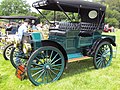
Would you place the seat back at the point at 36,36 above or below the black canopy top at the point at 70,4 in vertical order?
below

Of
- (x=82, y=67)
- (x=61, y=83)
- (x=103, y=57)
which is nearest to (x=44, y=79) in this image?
(x=61, y=83)

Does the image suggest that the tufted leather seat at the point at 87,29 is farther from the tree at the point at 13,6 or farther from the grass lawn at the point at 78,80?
the tree at the point at 13,6

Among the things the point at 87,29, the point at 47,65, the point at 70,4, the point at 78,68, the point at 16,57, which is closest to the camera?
the point at 47,65

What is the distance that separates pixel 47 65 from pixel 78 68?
1.59m

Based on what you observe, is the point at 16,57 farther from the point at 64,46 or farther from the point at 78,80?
the point at 78,80

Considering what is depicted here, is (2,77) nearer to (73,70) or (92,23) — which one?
(73,70)

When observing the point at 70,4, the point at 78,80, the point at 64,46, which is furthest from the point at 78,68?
the point at 70,4

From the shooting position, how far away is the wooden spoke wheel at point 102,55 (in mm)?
5463

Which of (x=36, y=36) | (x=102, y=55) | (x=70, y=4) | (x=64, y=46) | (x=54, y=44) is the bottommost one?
(x=102, y=55)

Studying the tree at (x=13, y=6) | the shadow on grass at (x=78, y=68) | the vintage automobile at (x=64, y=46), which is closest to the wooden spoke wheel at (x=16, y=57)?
the vintage automobile at (x=64, y=46)

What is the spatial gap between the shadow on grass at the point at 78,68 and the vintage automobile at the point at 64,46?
13.6 inches

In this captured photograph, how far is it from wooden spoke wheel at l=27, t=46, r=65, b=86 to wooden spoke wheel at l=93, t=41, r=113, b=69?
1251 millimetres

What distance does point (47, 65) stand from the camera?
4.44 meters

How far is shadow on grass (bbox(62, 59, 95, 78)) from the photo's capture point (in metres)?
5.25
